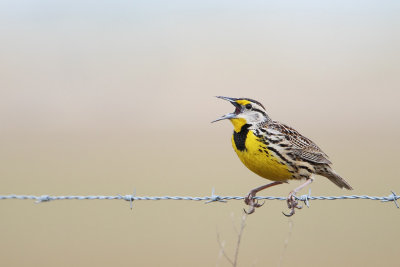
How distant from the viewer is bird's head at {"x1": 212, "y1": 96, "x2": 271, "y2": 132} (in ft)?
14.2

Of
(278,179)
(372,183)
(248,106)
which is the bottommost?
(278,179)

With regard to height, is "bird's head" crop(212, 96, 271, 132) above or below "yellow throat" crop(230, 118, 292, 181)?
above

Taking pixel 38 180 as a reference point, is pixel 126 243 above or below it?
below

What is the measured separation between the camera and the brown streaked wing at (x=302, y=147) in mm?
4305

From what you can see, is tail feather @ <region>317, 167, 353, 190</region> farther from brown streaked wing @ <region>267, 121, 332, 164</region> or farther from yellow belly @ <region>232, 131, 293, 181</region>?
yellow belly @ <region>232, 131, 293, 181</region>

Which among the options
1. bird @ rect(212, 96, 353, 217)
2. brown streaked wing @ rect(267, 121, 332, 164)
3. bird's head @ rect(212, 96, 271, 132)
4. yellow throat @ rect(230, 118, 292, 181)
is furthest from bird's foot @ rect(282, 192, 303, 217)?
bird's head @ rect(212, 96, 271, 132)

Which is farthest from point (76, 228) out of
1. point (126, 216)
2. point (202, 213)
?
point (202, 213)

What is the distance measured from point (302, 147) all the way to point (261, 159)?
32cm

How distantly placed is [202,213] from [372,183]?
2.64 meters

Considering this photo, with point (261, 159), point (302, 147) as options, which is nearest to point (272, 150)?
point (261, 159)

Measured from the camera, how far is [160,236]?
9.16 metres

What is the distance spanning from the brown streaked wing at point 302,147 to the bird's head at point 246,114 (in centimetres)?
8

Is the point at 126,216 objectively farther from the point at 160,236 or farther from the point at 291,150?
the point at 291,150

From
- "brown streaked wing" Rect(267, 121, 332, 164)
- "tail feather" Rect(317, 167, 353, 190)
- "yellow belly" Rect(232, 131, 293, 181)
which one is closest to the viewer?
"yellow belly" Rect(232, 131, 293, 181)
